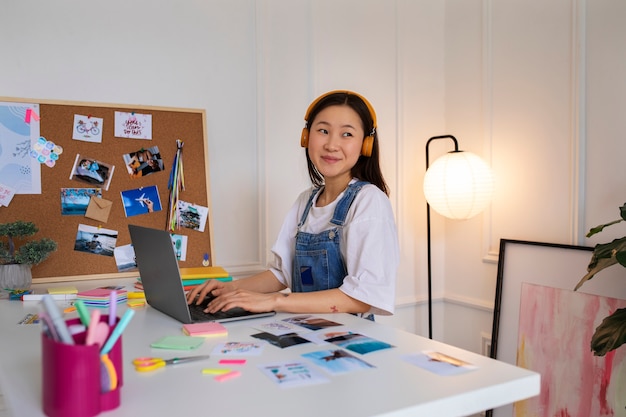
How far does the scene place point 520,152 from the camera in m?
2.71

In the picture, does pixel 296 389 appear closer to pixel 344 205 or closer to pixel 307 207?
pixel 344 205

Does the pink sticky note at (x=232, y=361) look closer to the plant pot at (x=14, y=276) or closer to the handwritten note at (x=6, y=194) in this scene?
the plant pot at (x=14, y=276)

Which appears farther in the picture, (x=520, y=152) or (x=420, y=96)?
(x=420, y=96)

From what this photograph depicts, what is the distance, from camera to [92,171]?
7.41ft

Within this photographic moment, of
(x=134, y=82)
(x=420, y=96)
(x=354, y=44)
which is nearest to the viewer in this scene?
(x=134, y=82)

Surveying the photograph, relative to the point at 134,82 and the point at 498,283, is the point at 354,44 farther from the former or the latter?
the point at 498,283

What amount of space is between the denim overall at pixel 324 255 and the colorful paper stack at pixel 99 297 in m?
0.57

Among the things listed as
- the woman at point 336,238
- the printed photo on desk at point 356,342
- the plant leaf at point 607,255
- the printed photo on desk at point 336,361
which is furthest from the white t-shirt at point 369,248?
the plant leaf at point 607,255

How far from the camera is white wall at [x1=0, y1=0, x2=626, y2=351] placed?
2309mm

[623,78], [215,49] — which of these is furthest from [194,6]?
[623,78]

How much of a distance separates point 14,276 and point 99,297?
397 millimetres

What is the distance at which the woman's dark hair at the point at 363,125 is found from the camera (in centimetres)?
187

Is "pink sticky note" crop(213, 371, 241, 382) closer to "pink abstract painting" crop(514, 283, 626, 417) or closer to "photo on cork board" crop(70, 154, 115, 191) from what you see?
"photo on cork board" crop(70, 154, 115, 191)

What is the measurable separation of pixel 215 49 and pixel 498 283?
1775 mm
